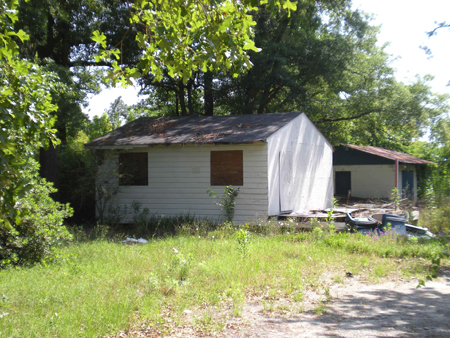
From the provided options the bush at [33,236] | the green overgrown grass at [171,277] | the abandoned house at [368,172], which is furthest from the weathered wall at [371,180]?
the bush at [33,236]

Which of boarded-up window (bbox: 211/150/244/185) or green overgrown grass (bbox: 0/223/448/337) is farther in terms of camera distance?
boarded-up window (bbox: 211/150/244/185)

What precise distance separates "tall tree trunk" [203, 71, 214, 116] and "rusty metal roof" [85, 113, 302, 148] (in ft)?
16.2

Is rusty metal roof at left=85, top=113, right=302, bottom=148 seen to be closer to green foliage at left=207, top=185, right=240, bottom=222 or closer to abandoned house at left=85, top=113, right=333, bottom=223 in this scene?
abandoned house at left=85, top=113, right=333, bottom=223

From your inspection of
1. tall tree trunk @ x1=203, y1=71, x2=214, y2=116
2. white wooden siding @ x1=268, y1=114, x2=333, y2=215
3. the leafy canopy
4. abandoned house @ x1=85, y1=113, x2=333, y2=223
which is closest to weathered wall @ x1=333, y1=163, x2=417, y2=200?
white wooden siding @ x1=268, y1=114, x2=333, y2=215

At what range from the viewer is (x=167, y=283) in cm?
600

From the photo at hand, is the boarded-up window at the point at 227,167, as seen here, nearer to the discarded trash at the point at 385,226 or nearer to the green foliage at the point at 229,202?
the green foliage at the point at 229,202

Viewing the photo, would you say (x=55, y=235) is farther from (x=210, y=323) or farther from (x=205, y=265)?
(x=210, y=323)

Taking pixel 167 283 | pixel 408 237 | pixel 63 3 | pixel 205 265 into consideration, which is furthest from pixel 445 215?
pixel 63 3

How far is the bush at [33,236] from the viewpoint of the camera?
7273mm

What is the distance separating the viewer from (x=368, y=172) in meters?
24.3

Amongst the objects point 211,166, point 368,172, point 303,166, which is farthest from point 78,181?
point 368,172

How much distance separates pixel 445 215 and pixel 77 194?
39.7 ft

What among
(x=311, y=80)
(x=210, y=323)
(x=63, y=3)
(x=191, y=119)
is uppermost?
(x=63, y=3)

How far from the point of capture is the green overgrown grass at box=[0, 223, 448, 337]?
15.9 feet
